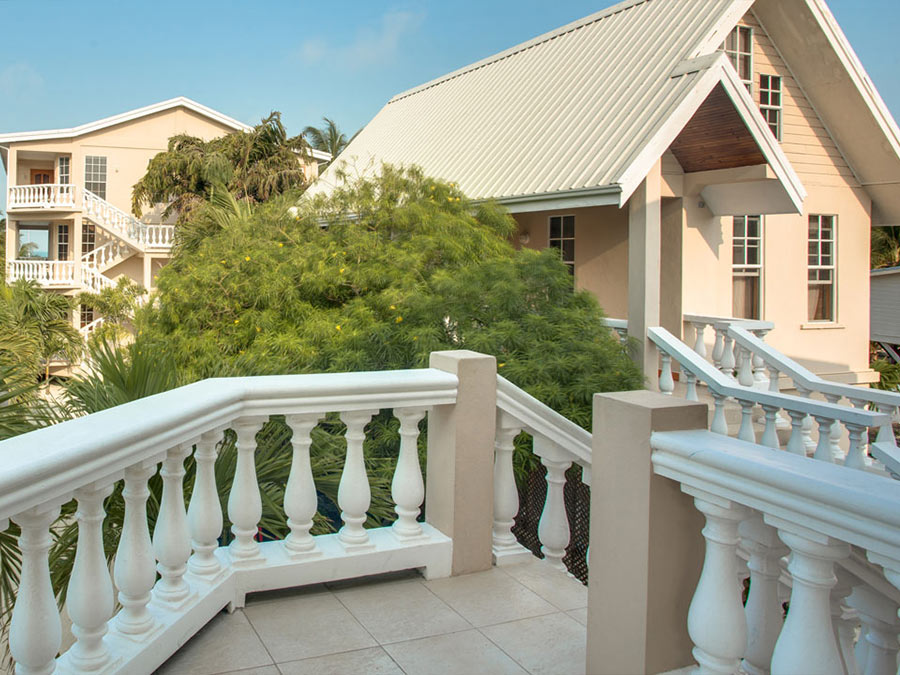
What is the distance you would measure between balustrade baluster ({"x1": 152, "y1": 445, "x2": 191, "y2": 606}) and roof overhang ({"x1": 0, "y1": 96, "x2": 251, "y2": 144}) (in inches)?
1196

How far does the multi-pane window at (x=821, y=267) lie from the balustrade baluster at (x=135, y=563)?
13599mm

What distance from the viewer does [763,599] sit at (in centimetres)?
240

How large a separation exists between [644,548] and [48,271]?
32.0 m

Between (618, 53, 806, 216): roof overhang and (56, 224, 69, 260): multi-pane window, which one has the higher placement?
(56, 224, 69, 260): multi-pane window

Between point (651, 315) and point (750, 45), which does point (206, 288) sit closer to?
point (651, 315)

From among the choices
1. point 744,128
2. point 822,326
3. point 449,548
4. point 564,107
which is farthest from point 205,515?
point 822,326

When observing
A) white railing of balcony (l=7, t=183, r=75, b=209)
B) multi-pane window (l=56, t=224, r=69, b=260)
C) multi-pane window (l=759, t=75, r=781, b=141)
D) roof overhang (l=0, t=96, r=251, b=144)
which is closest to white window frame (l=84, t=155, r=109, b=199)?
white railing of balcony (l=7, t=183, r=75, b=209)

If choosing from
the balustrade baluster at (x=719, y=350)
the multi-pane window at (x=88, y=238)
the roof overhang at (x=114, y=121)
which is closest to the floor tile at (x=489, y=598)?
the balustrade baluster at (x=719, y=350)

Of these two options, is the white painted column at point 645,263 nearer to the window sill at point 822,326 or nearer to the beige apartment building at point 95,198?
the window sill at point 822,326

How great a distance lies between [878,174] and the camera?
14.1 metres

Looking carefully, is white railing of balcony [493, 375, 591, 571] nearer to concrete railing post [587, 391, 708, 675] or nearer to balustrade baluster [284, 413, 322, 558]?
balustrade baluster [284, 413, 322, 558]

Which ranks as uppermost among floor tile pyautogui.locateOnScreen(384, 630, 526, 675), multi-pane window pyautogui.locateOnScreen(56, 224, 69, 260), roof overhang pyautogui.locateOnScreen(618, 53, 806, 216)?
multi-pane window pyautogui.locateOnScreen(56, 224, 69, 260)

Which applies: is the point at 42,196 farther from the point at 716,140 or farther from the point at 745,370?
the point at 745,370

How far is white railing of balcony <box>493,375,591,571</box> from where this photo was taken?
162 inches
